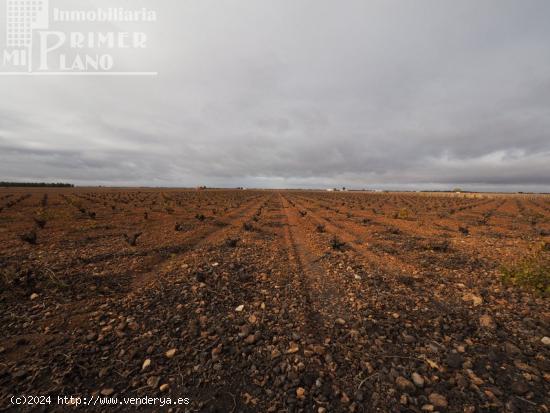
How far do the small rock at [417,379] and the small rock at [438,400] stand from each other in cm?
→ 14

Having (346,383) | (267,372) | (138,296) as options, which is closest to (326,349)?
(346,383)

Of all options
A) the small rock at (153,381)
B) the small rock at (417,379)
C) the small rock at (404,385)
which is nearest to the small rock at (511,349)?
the small rock at (417,379)

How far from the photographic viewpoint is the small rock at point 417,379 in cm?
294

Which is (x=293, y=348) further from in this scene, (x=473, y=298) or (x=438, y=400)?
(x=473, y=298)

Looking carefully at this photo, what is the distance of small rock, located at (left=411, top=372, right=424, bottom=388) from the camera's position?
2940 millimetres

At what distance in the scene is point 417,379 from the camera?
3.01 m

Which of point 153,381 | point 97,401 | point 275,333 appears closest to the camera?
point 97,401

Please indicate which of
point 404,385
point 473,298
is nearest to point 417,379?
point 404,385

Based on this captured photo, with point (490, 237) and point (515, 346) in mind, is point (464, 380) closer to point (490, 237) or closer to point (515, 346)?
point (515, 346)

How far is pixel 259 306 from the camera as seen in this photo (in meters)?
4.84

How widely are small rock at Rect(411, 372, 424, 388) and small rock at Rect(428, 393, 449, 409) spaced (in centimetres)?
14

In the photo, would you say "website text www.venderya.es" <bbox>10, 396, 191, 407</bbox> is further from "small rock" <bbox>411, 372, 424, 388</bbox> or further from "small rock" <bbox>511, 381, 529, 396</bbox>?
"small rock" <bbox>511, 381, 529, 396</bbox>

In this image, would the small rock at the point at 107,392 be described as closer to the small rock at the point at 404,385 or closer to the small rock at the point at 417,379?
the small rock at the point at 404,385

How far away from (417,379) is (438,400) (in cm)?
29
